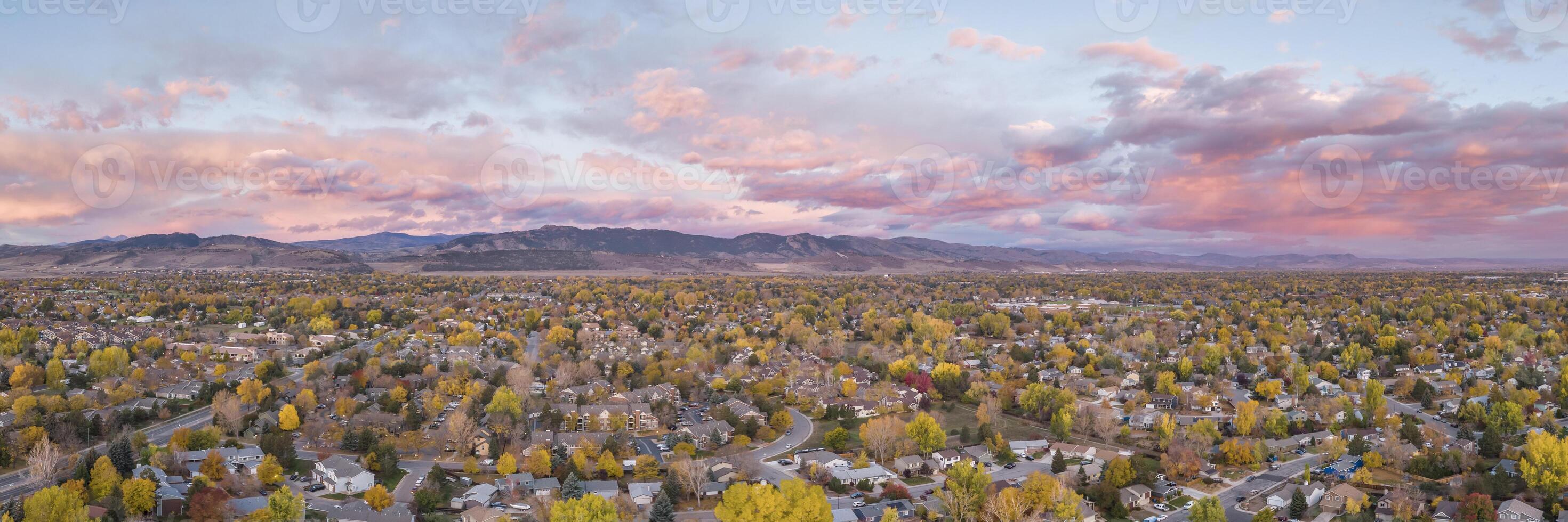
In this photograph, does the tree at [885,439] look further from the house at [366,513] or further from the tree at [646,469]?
the house at [366,513]

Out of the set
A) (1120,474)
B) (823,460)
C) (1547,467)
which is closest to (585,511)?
(823,460)

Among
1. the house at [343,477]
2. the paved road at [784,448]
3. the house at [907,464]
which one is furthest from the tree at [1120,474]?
the house at [343,477]

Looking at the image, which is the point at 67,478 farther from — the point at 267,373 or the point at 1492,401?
the point at 1492,401

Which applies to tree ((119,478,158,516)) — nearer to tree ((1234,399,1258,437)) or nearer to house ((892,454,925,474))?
house ((892,454,925,474))

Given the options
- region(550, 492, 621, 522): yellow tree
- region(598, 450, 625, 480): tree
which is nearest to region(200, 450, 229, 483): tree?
region(598, 450, 625, 480): tree

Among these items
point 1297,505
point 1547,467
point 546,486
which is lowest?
point 546,486

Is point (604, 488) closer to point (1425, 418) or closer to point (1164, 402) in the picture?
point (1164, 402)

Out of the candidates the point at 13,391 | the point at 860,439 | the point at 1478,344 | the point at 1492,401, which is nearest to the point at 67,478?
the point at 13,391
